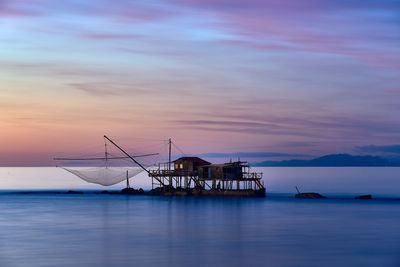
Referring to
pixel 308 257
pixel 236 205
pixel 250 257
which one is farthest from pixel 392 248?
pixel 236 205

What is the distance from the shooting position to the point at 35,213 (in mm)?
79062

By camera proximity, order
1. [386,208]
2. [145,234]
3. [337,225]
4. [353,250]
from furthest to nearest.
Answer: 1. [386,208]
2. [337,225]
3. [145,234]
4. [353,250]

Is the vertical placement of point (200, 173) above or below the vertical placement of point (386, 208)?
above

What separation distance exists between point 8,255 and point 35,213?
35.6m

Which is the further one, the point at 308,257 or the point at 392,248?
the point at 392,248

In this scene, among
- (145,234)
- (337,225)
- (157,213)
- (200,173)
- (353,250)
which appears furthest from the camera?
(200,173)

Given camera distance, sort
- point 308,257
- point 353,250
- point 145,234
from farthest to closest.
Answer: point 145,234, point 353,250, point 308,257

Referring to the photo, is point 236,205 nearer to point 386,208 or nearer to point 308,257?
point 386,208

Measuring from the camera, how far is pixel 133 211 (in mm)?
81625

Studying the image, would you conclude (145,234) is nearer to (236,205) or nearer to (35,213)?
(35,213)

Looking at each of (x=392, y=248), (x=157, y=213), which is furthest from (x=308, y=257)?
(x=157, y=213)

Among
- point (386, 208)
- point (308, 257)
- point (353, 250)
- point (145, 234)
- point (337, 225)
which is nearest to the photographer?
point (308, 257)

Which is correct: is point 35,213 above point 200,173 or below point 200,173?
below

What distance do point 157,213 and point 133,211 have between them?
497 centimetres
